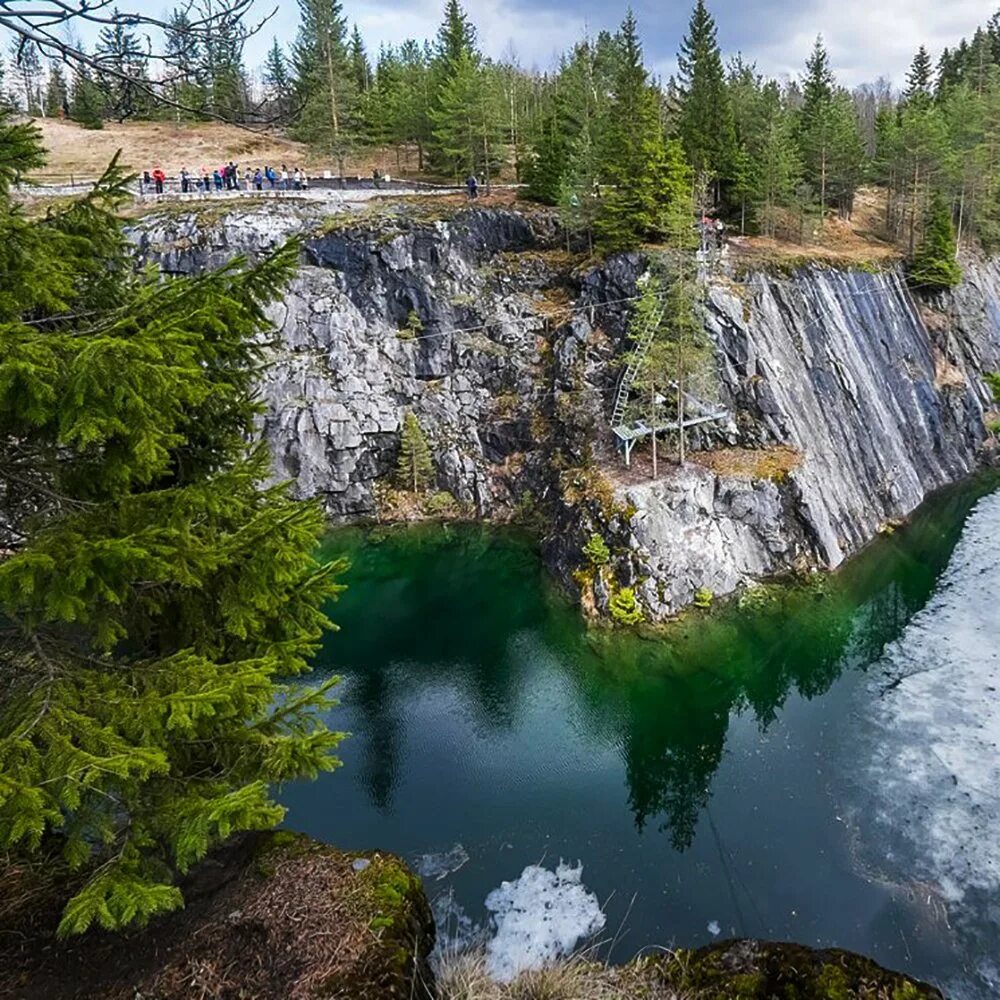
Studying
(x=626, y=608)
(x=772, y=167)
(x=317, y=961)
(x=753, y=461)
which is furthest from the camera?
Result: (x=772, y=167)

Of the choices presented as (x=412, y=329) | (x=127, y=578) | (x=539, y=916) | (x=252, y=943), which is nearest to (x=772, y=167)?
(x=412, y=329)

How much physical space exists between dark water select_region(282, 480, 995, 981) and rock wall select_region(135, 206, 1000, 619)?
320cm

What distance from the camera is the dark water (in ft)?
38.1

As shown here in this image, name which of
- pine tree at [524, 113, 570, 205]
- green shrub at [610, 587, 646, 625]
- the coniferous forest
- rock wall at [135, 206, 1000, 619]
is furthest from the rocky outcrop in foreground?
pine tree at [524, 113, 570, 205]

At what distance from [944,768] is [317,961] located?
13817 millimetres

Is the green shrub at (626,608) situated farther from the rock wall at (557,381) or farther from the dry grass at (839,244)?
the dry grass at (839,244)

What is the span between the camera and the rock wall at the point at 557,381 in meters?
23.9

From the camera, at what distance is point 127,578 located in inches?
212

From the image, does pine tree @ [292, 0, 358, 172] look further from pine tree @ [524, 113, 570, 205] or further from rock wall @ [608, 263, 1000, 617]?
rock wall @ [608, 263, 1000, 617]

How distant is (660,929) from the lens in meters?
11.0

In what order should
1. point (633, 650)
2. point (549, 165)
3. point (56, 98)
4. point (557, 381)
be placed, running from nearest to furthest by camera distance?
point (633, 650)
point (557, 381)
point (549, 165)
point (56, 98)

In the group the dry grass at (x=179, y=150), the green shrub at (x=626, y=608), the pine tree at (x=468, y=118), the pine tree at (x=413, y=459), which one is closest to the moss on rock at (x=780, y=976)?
the green shrub at (x=626, y=608)

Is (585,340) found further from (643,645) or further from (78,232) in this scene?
(78,232)

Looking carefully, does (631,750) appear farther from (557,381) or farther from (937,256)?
(937,256)
